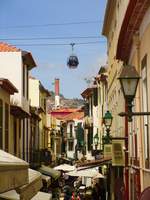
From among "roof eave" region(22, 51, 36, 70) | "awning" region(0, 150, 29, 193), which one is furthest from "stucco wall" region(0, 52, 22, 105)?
"awning" region(0, 150, 29, 193)

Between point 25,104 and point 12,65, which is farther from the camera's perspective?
point 25,104

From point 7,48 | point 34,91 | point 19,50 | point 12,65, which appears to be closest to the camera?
point 12,65

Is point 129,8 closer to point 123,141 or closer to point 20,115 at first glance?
point 123,141

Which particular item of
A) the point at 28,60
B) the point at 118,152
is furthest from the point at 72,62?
the point at 118,152

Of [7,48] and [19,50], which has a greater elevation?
[7,48]

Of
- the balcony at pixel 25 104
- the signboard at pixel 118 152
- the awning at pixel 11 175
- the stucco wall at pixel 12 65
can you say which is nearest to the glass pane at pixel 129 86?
the awning at pixel 11 175

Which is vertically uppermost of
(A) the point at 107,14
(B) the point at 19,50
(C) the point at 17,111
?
(A) the point at 107,14

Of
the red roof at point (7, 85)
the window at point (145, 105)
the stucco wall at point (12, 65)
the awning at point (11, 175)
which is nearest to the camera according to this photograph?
the awning at point (11, 175)

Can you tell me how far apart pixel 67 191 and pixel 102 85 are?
917 centimetres

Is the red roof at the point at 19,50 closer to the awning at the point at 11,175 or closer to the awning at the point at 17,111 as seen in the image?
the awning at the point at 17,111

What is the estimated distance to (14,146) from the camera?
1337 inches

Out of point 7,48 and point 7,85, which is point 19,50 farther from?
point 7,85

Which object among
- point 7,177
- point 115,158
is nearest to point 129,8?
point 7,177

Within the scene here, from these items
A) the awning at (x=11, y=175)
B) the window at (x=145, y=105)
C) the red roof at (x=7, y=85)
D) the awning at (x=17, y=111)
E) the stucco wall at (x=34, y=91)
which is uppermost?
the stucco wall at (x=34, y=91)
